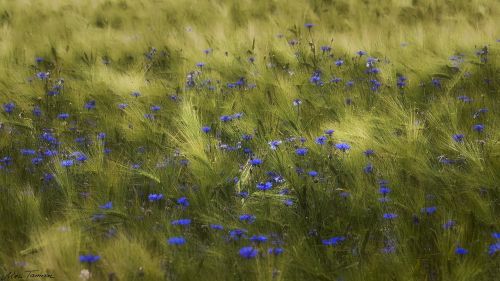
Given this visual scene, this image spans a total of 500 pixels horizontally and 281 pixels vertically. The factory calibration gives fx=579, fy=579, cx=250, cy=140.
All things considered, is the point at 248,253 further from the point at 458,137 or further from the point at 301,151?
the point at 458,137

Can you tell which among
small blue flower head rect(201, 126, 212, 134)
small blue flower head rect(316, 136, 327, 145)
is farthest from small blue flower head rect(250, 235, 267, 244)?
small blue flower head rect(201, 126, 212, 134)

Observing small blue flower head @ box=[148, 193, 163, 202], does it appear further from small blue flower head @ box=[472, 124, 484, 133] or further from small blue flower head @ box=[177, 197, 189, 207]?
small blue flower head @ box=[472, 124, 484, 133]

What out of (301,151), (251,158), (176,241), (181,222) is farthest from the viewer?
(251,158)

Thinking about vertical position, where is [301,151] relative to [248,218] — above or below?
above

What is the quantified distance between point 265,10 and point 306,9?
55 cm

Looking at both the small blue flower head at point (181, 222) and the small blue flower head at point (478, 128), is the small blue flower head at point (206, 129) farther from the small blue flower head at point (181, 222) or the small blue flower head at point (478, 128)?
the small blue flower head at point (478, 128)

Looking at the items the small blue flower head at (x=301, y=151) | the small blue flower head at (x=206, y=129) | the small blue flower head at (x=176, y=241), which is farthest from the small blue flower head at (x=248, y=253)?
the small blue flower head at (x=206, y=129)

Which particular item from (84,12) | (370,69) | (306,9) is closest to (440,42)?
(370,69)

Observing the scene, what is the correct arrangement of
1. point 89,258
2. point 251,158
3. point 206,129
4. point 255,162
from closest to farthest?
point 89,258 < point 255,162 < point 251,158 < point 206,129

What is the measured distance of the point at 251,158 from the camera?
8.79 ft

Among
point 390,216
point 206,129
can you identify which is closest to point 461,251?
point 390,216

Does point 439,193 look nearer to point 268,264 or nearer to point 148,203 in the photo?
point 268,264

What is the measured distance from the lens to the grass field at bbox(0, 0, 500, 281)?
1.80 meters

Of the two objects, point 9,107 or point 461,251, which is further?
point 9,107
